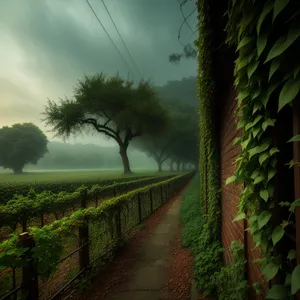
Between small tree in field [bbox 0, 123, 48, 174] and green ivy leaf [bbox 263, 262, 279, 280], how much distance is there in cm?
7378

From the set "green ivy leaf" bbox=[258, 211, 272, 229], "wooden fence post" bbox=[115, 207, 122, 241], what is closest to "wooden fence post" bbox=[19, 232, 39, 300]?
"green ivy leaf" bbox=[258, 211, 272, 229]

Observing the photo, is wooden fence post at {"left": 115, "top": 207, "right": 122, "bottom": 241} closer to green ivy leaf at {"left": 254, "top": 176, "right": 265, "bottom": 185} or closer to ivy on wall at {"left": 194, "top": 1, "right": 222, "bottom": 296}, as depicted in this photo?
ivy on wall at {"left": 194, "top": 1, "right": 222, "bottom": 296}

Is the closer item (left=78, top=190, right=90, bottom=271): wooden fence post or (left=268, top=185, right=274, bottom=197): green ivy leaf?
(left=268, top=185, right=274, bottom=197): green ivy leaf

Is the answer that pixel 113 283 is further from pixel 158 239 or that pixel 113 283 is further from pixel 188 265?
pixel 158 239

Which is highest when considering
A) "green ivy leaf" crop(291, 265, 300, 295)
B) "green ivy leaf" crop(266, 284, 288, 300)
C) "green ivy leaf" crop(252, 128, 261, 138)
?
"green ivy leaf" crop(252, 128, 261, 138)

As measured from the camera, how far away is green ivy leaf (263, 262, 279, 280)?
4.72 feet

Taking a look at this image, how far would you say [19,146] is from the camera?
65562 mm

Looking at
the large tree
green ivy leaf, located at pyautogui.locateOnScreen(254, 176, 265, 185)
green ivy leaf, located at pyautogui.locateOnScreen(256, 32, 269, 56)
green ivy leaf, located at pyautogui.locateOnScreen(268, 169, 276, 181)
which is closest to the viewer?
green ivy leaf, located at pyautogui.locateOnScreen(256, 32, 269, 56)

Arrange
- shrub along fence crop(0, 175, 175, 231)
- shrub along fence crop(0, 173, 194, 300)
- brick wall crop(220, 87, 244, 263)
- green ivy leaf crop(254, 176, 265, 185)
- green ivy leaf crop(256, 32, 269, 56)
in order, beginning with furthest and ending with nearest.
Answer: shrub along fence crop(0, 175, 175, 231), brick wall crop(220, 87, 244, 263), shrub along fence crop(0, 173, 194, 300), green ivy leaf crop(254, 176, 265, 185), green ivy leaf crop(256, 32, 269, 56)

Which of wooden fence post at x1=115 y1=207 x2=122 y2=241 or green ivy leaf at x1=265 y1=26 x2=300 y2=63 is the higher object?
green ivy leaf at x1=265 y1=26 x2=300 y2=63

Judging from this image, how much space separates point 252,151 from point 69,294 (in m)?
4.13

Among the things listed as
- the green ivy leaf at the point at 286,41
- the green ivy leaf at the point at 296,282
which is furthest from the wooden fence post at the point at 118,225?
the green ivy leaf at the point at 286,41

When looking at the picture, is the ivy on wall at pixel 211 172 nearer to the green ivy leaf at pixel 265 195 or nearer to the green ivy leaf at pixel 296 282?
the green ivy leaf at pixel 265 195

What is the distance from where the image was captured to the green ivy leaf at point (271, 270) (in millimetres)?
1438
